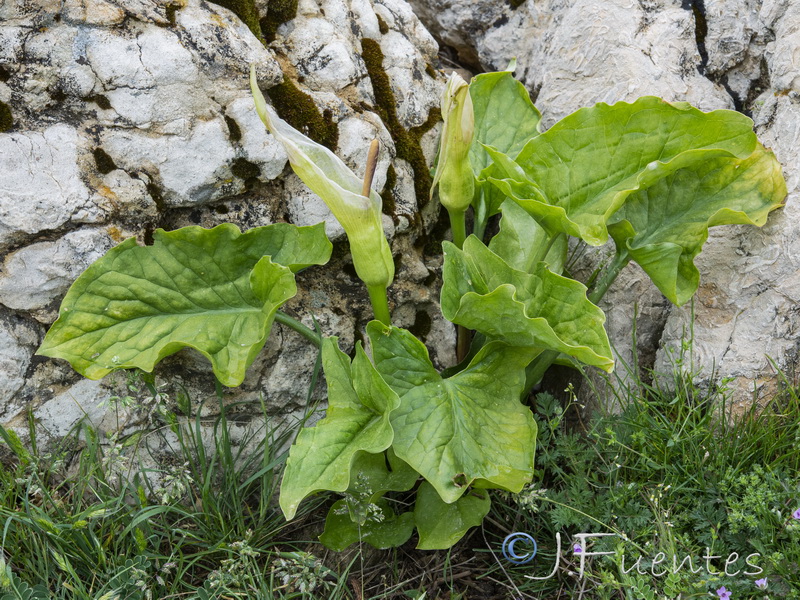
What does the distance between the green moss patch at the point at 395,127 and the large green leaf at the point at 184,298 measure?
547 millimetres

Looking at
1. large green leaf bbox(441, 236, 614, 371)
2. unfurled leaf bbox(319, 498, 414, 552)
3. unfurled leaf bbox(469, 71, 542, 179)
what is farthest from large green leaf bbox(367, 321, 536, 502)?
unfurled leaf bbox(469, 71, 542, 179)

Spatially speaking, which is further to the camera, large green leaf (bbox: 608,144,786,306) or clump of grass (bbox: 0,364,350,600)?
large green leaf (bbox: 608,144,786,306)

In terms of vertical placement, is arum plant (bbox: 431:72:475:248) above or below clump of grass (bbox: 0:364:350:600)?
above

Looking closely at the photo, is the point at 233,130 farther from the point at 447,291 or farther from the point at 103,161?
the point at 447,291

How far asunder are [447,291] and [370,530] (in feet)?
2.52

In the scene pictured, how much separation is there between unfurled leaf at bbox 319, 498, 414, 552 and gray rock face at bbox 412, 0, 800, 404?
3.10 ft

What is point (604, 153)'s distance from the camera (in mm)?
2035

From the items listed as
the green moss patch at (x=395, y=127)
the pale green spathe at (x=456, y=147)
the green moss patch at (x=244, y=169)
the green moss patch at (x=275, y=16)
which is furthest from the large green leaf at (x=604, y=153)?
the green moss patch at (x=275, y=16)

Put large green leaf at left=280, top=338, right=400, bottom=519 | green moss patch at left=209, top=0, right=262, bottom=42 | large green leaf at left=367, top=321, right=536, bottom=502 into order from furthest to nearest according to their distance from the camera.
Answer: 1. green moss patch at left=209, top=0, right=262, bottom=42
2. large green leaf at left=367, top=321, right=536, bottom=502
3. large green leaf at left=280, top=338, right=400, bottom=519

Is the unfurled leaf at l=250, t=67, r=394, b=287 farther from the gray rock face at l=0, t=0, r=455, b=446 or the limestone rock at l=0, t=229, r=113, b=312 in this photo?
the limestone rock at l=0, t=229, r=113, b=312

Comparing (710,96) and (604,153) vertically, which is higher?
(710,96)

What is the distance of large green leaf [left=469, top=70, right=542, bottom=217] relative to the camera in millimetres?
2377

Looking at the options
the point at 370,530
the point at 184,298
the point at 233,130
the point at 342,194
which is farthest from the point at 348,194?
the point at 370,530

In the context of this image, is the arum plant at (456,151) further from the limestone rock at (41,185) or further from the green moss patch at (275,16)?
the limestone rock at (41,185)
